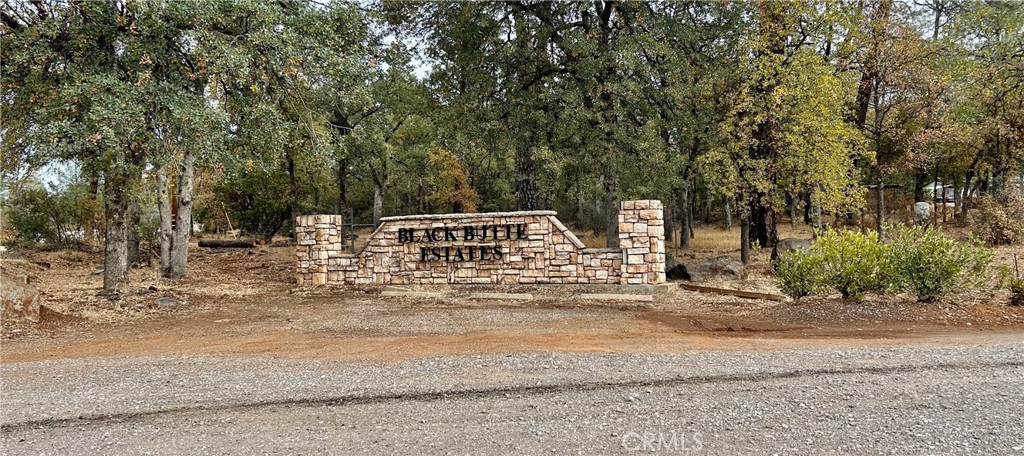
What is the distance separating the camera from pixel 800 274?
952 centimetres

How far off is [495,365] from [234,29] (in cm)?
788

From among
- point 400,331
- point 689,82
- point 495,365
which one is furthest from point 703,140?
point 495,365

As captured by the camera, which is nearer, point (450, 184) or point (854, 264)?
point (854, 264)

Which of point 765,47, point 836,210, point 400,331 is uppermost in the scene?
point 765,47

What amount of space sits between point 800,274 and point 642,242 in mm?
3190

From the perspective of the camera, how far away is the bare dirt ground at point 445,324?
6.60m

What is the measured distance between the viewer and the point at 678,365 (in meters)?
5.38

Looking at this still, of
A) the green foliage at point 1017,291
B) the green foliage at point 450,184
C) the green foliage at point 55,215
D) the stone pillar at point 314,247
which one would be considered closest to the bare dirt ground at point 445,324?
the green foliage at point 1017,291

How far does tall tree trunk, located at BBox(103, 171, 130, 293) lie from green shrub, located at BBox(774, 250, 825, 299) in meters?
11.7

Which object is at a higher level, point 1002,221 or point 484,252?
point 1002,221

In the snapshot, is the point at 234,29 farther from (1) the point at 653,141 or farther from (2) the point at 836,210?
(2) the point at 836,210

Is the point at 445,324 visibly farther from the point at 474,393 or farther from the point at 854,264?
the point at 854,264

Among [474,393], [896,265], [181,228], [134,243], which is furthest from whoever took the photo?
[134,243]

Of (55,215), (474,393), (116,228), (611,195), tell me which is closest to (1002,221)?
(611,195)
